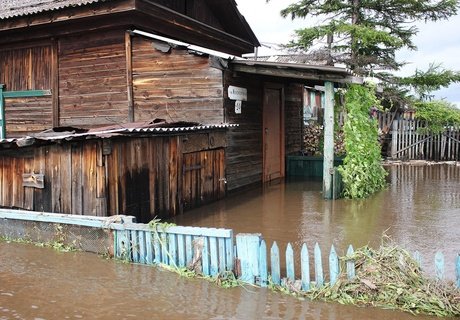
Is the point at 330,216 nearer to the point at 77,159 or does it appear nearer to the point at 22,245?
the point at 77,159

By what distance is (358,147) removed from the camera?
1091 cm

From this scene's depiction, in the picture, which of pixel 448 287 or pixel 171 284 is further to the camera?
pixel 171 284

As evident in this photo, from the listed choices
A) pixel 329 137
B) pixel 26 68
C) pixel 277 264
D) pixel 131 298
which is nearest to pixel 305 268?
pixel 277 264

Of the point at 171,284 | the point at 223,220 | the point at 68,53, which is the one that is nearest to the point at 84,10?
the point at 68,53

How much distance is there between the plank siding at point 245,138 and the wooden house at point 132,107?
3 cm

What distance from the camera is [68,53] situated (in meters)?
12.6

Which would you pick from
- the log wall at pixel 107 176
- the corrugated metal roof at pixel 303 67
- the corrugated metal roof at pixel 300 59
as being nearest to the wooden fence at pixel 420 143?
the corrugated metal roof at pixel 300 59

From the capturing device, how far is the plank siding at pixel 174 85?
1134 centimetres

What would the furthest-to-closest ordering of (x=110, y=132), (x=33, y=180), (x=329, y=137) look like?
(x=329, y=137) < (x=33, y=180) < (x=110, y=132)

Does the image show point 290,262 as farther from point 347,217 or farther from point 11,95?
point 11,95

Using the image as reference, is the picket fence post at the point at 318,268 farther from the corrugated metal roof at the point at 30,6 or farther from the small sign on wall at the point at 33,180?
the corrugated metal roof at the point at 30,6

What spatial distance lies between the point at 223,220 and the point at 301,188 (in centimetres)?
458

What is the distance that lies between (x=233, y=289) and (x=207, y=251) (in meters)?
0.58

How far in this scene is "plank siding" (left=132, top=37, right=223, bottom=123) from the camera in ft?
37.2
